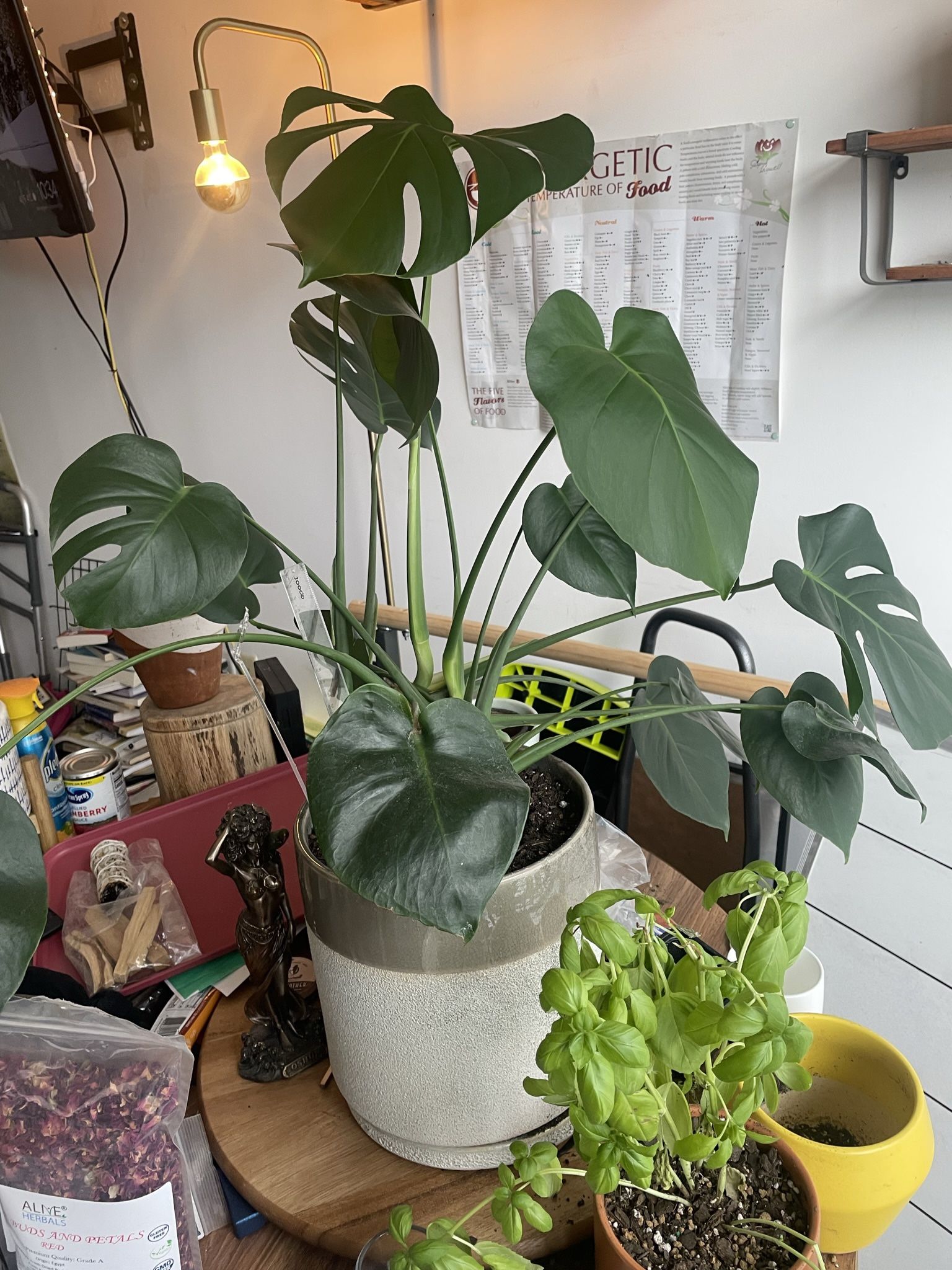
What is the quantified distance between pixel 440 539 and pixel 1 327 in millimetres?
2190

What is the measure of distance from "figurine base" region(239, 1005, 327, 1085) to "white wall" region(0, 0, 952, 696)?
50.2 inches

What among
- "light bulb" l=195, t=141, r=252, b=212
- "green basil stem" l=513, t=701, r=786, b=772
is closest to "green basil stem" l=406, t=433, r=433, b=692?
"green basil stem" l=513, t=701, r=786, b=772

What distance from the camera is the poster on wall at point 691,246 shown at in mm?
1610

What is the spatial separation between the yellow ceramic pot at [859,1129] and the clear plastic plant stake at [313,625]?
42 centimetres

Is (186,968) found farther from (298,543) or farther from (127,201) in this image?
(127,201)

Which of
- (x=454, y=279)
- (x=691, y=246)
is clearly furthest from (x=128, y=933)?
(x=454, y=279)

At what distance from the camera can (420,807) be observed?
0.46 metres

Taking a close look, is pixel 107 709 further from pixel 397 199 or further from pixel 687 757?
pixel 397 199

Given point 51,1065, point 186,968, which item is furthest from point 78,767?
point 51,1065

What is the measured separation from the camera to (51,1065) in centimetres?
60

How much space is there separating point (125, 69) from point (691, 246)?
6.18ft

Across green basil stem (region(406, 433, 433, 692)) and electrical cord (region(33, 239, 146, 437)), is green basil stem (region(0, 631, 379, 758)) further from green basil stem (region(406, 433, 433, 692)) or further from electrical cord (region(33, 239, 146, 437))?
electrical cord (region(33, 239, 146, 437))

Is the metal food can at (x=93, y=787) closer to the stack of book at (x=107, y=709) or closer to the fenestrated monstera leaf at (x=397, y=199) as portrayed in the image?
the fenestrated monstera leaf at (x=397, y=199)

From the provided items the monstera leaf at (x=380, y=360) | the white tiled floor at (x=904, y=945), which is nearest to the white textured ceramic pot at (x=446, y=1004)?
the monstera leaf at (x=380, y=360)
